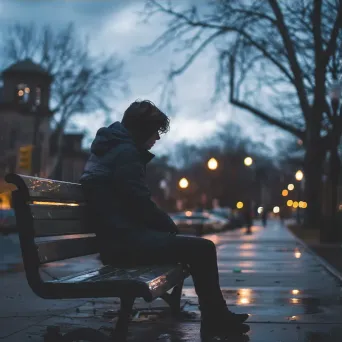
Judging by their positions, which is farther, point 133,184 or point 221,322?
point 221,322

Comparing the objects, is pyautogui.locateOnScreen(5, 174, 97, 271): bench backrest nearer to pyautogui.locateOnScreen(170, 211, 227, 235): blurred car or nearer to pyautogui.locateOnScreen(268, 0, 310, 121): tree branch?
pyautogui.locateOnScreen(268, 0, 310, 121): tree branch

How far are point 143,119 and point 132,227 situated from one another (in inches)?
36.9

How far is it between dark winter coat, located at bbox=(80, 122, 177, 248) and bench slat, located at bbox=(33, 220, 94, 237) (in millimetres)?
194

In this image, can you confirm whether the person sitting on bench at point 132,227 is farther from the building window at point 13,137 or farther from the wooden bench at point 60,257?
the building window at point 13,137

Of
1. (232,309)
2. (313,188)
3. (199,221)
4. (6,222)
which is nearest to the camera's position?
(232,309)

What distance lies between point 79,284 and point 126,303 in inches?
14.5

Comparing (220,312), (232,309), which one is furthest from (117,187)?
(232,309)

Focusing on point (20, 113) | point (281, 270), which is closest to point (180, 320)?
point (281, 270)

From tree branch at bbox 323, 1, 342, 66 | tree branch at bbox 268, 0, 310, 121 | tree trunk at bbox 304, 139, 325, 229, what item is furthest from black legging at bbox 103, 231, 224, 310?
tree trunk at bbox 304, 139, 325, 229

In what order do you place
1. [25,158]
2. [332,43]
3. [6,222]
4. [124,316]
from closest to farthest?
[124,316], [332,43], [25,158], [6,222]

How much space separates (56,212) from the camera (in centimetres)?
581

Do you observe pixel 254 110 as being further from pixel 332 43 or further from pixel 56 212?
pixel 56 212

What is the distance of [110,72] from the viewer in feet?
169

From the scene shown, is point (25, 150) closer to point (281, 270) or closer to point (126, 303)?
point (281, 270)
